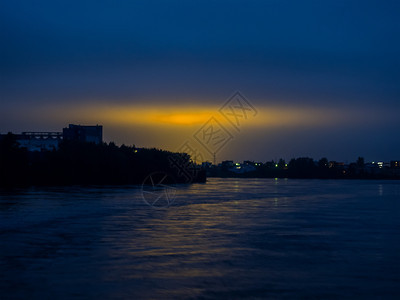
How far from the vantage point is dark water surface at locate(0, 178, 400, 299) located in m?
14.3

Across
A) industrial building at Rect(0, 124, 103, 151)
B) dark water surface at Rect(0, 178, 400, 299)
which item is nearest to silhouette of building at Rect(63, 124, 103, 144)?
industrial building at Rect(0, 124, 103, 151)

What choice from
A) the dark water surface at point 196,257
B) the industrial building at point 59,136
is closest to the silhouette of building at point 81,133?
the industrial building at point 59,136

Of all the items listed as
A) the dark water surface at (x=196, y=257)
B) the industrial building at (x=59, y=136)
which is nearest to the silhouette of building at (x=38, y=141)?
the industrial building at (x=59, y=136)

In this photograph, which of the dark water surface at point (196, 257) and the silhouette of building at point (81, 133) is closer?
the dark water surface at point (196, 257)

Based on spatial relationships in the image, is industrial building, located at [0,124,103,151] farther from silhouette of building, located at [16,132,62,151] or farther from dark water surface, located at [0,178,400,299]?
dark water surface, located at [0,178,400,299]

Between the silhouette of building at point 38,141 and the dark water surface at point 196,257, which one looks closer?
the dark water surface at point 196,257

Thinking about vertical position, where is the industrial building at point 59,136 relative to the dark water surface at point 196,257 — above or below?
above

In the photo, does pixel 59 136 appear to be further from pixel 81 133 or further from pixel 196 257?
pixel 196 257

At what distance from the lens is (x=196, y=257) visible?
19.0 m

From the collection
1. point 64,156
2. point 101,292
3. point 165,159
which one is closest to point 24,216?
point 101,292

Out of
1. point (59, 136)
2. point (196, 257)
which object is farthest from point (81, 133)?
point (196, 257)

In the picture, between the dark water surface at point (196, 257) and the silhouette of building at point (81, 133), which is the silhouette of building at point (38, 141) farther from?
the dark water surface at point (196, 257)

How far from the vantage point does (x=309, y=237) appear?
24844 millimetres

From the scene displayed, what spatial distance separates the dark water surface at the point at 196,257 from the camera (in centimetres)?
1427
